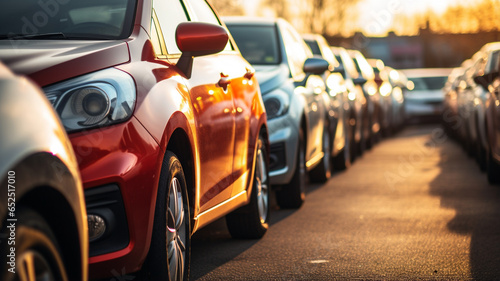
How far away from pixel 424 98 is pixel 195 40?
88.5 feet

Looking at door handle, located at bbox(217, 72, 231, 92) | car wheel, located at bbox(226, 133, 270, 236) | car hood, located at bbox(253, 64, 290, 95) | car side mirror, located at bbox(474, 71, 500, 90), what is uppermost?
door handle, located at bbox(217, 72, 231, 92)

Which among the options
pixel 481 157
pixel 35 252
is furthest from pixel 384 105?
pixel 35 252

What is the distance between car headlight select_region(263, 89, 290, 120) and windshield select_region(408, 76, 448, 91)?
23504mm

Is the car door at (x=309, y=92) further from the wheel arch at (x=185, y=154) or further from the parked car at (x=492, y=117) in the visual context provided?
the wheel arch at (x=185, y=154)

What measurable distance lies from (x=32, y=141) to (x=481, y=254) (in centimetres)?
433

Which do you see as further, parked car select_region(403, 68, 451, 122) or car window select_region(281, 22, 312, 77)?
parked car select_region(403, 68, 451, 122)

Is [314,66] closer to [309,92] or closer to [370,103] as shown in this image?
[309,92]

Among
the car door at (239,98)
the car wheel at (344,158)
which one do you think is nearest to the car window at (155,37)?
the car door at (239,98)

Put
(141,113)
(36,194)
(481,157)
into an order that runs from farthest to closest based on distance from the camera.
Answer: (481,157), (141,113), (36,194)

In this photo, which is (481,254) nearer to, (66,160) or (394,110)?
(66,160)

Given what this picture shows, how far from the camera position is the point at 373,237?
7164mm

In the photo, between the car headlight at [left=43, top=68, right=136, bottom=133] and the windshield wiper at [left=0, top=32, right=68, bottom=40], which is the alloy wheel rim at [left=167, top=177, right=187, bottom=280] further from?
the windshield wiper at [left=0, top=32, right=68, bottom=40]

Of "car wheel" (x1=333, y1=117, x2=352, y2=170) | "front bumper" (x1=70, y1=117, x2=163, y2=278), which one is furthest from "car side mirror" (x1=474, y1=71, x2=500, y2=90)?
"front bumper" (x1=70, y1=117, x2=163, y2=278)

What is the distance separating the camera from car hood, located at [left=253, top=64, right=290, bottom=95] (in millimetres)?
9000
